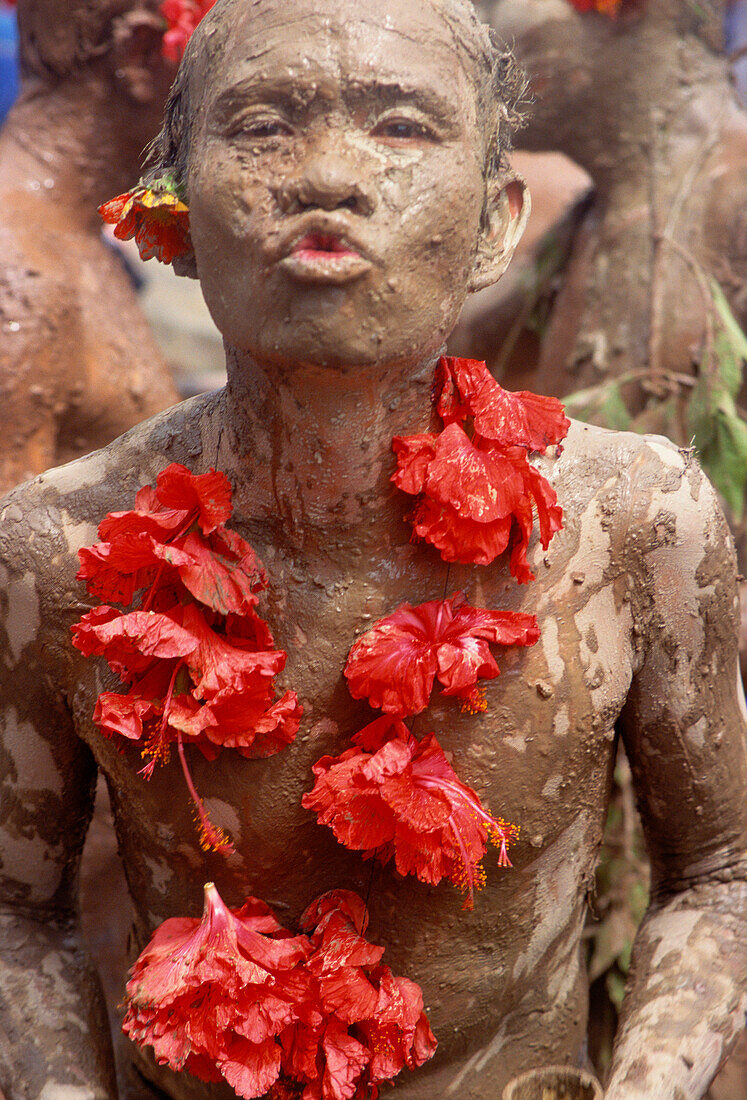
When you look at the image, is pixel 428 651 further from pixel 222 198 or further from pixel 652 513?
pixel 222 198

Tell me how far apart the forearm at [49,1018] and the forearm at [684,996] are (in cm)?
70

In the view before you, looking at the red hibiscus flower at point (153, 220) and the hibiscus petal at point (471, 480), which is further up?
the red hibiscus flower at point (153, 220)

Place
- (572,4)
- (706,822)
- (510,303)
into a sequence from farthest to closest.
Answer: (510,303), (572,4), (706,822)

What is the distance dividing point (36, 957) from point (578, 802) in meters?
0.80

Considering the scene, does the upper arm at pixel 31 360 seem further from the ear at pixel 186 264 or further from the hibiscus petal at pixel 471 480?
the hibiscus petal at pixel 471 480

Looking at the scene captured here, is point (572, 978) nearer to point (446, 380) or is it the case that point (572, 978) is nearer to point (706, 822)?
point (706, 822)

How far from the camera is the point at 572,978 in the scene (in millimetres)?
1667

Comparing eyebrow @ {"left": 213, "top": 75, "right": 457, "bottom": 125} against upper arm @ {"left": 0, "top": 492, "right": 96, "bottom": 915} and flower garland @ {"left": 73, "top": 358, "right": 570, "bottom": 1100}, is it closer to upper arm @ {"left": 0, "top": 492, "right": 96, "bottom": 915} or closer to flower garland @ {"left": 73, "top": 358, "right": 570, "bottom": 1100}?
flower garland @ {"left": 73, "top": 358, "right": 570, "bottom": 1100}

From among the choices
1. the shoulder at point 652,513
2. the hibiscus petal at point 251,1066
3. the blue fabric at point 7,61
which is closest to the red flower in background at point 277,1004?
the hibiscus petal at point 251,1066

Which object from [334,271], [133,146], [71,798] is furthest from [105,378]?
[334,271]

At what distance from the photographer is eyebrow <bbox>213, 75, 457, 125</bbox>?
1293 mm

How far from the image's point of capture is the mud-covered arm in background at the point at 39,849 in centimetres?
155

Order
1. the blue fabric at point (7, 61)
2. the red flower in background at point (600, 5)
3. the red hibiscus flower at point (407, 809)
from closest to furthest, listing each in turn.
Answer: the red hibiscus flower at point (407, 809) < the red flower in background at point (600, 5) < the blue fabric at point (7, 61)

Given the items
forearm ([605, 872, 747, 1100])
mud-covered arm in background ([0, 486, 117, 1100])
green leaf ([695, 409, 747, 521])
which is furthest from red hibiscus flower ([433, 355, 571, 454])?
green leaf ([695, 409, 747, 521])
